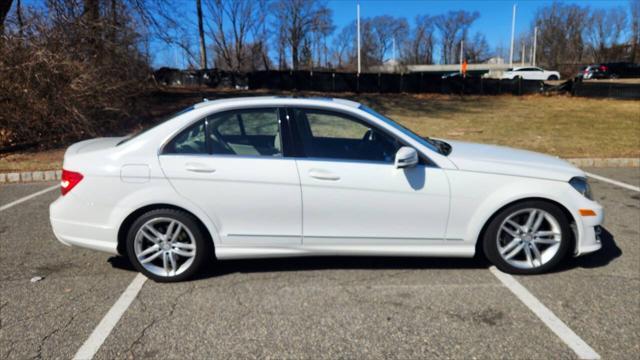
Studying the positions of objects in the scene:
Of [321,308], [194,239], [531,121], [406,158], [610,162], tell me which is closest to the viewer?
[321,308]

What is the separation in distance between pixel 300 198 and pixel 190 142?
1.03 meters

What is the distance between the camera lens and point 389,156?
353 centimetres

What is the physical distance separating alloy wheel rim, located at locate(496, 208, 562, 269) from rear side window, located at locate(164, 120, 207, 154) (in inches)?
101

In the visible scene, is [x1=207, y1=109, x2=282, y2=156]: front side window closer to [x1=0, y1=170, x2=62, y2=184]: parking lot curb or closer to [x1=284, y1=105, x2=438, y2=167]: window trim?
[x1=284, y1=105, x2=438, y2=167]: window trim

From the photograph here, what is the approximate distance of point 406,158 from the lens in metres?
3.32

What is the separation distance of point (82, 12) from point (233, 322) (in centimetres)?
1150

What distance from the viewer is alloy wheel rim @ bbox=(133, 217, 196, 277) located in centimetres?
350

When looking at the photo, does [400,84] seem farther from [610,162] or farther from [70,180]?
[70,180]

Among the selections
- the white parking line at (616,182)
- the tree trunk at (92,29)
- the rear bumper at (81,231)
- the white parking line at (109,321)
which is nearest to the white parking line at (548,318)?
the white parking line at (109,321)

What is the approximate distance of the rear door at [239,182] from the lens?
11.1 ft

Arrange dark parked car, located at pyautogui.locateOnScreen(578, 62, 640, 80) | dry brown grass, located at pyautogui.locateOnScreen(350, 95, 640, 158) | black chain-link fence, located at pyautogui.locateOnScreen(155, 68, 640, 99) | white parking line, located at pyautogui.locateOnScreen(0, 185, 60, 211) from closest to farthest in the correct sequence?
1. white parking line, located at pyautogui.locateOnScreen(0, 185, 60, 211)
2. dry brown grass, located at pyautogui.locateOnScreen(350, 95, 640, 158)
3. black chain-link fence, located at pyautogui.locateOnScreen(155, 68, 640, 99)
4. dark parked car, located at pyautogui.locateOnScreen(578, 62, 640, 80)

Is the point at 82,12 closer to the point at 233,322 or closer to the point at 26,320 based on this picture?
the point at 26,320

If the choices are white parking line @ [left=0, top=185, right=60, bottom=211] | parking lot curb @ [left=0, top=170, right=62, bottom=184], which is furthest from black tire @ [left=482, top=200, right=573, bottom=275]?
parking lot curb @ [left=0, top=170, right=62, bottom=184]

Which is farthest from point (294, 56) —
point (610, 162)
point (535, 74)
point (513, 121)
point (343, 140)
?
point (343, 140)
